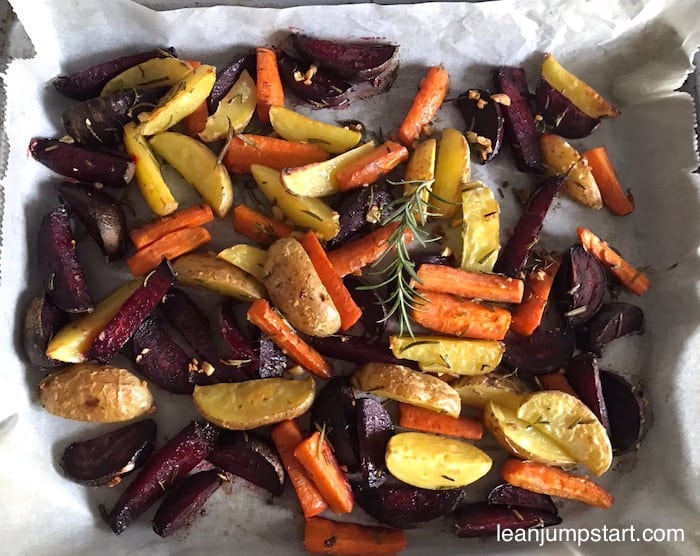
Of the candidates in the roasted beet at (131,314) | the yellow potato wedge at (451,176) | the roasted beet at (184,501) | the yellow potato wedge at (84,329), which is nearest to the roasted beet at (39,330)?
the yellow potato wedge at (84,329)

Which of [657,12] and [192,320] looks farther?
[657,12]

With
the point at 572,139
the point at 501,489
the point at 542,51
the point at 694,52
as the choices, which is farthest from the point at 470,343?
the point at 694,52

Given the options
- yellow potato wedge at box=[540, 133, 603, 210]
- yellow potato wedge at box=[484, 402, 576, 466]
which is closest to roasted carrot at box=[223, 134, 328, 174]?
yellow potato wedge at box=[540, 133, 603, 210]

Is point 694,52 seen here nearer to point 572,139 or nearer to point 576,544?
point 572,139

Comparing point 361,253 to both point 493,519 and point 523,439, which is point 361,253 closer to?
point 523,439

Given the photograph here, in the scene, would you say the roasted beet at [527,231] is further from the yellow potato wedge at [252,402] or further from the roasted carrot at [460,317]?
the yellow potato wedge at [252,402]

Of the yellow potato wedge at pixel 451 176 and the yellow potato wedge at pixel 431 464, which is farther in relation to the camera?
the yellow potato wedge at pixel 451 176
